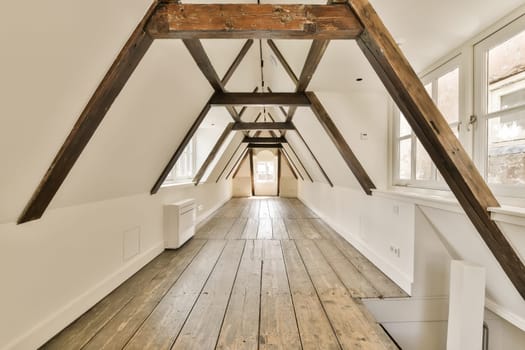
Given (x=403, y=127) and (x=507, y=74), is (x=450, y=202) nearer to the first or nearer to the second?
(x=507, y=74)

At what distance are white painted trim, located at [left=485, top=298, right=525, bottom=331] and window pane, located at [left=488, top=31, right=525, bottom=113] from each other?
1.33m

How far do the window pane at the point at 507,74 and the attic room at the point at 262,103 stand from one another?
0.4 inches

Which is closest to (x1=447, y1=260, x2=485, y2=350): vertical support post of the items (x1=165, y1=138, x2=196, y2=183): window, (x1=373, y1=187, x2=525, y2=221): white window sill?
(x1=373, y1=187, x2=525, y2=221): white window sill

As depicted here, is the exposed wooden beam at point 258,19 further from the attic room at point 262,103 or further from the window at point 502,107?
the window at point 502,107

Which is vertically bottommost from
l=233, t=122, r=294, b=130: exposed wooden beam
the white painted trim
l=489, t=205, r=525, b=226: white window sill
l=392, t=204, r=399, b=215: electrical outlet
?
the white painted trim

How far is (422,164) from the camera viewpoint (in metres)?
2.38

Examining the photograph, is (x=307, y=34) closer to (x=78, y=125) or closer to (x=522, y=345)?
(x=78, y=125)

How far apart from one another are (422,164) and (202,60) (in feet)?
7.62

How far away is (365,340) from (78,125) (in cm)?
223

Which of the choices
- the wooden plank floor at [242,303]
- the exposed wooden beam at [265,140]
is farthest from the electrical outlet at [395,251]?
the exposed wooden beam at [265,140]

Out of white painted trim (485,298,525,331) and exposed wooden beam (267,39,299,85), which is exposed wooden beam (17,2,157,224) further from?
white painted trim (485,298,525,331)

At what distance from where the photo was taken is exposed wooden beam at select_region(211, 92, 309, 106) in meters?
2.86

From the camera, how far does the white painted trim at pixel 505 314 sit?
1.48 m

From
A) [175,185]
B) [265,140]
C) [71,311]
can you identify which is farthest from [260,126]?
[71,311]
